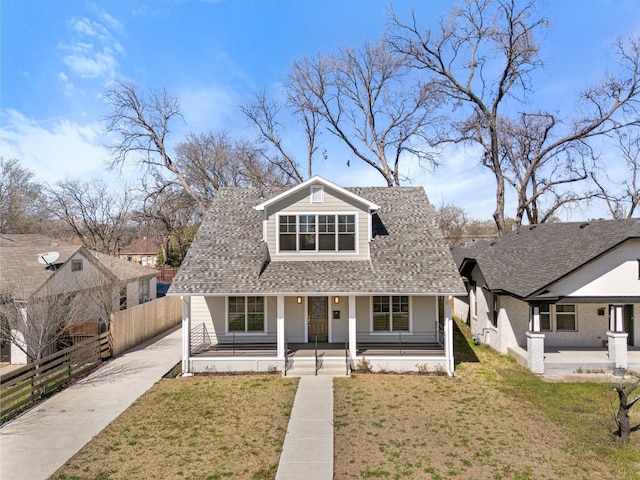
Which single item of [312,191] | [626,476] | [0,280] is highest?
[312,191]

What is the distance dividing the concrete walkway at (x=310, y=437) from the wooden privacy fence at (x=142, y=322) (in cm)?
820

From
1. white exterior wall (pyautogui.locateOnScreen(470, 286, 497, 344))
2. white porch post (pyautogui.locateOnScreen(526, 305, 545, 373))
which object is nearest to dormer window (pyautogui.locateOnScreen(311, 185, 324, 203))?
white exterior wall (pyautogui.locateOnScreen(470, 286, 497, 344))

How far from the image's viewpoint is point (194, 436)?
8.41 metres

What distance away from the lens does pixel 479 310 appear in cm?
1803

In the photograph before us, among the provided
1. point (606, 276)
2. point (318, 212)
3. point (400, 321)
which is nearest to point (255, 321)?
point (318, 212)

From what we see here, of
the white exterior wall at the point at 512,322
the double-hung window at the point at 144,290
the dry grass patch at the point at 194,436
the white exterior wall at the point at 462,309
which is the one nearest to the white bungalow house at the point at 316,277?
the dry grass patch at the point at 194,436

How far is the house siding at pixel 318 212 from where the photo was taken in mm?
14656

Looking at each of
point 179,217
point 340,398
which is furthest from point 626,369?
point 179,217

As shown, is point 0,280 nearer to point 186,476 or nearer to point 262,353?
point 262,353

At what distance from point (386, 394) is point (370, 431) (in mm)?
2437

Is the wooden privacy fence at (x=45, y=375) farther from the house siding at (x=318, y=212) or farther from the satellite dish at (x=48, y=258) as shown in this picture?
the house siding at (x=318, y=212)

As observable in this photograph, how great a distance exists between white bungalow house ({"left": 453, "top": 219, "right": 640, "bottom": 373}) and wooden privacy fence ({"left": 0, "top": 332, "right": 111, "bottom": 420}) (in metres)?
14.9

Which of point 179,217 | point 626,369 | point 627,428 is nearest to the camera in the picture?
point 627,428

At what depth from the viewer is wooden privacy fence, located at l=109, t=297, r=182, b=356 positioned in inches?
597
